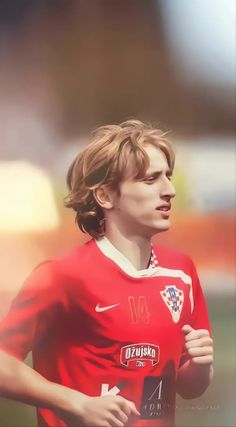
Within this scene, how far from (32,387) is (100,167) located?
0.60 meters

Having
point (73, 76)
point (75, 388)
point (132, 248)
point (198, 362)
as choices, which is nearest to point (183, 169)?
point (132, 248)

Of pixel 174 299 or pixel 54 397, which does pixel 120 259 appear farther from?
pixel 54 397

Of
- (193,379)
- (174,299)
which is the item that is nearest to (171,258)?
(174,299)

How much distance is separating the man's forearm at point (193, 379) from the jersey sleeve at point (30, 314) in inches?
15.1

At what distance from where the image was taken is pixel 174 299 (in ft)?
5.56

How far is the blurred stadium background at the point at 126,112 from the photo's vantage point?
5.59 ft

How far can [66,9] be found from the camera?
5.72 feet

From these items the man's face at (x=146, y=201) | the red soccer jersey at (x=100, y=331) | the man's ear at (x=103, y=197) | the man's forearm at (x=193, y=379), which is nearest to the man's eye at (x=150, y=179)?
the man's face at (x=146, y=201)

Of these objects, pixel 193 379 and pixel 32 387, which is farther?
pixel 193 379

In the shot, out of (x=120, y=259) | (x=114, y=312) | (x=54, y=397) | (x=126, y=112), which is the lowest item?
(x=54, y=397)

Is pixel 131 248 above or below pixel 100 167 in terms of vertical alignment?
below

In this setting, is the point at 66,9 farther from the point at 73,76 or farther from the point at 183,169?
the point at 183,169

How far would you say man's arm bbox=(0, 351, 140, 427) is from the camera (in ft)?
5.27

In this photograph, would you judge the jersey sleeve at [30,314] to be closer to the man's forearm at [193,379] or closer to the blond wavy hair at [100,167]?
the blond wavy hair at [100,167]
